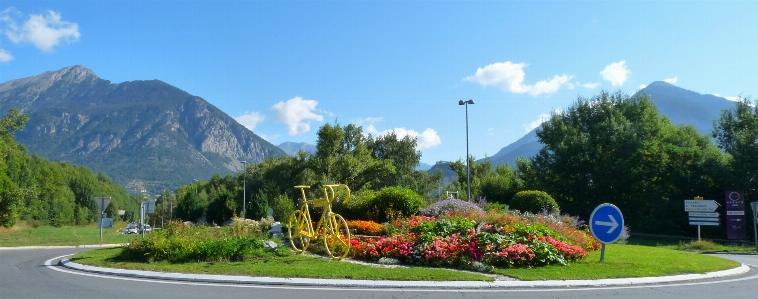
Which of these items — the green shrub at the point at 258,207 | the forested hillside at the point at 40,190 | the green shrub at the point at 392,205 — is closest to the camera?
the green shrub at the point at 392,205

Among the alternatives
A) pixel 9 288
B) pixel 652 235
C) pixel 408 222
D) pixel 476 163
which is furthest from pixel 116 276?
pixel 476 163

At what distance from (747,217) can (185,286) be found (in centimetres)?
3410

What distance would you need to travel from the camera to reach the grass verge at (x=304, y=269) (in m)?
10.9

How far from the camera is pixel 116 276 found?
12.0m

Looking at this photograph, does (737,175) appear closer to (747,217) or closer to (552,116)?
(747,217)

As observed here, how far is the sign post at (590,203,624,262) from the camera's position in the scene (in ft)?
39.8

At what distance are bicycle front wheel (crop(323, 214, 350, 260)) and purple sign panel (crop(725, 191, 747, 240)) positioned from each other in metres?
26.0

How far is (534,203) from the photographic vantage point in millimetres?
24594

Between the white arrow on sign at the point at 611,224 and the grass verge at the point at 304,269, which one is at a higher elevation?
the white arrow on sign at the point at 611,224

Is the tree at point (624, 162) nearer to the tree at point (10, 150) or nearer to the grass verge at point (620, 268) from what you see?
the grass verge at point (620, 268)

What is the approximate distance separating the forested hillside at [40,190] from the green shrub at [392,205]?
37.6 m

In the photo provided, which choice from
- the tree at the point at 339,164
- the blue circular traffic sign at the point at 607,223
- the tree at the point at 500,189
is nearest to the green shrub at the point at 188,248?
the blue circular traffic sign at the point at 607,223

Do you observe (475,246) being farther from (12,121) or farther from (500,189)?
(12,121)

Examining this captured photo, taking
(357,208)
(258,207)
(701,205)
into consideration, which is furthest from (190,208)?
(701,205)
